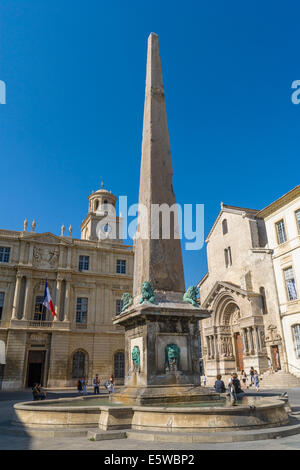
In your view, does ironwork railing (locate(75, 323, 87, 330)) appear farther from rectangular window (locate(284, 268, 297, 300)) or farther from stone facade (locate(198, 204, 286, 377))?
rectangular window (locate(284, 268, 297, 300))

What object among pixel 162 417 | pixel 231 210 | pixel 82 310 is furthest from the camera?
pixel 82 310

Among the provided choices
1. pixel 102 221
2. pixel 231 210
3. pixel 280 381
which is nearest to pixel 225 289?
pixel 231 210

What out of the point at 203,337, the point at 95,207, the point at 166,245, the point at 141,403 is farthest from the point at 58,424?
the point at 95,207

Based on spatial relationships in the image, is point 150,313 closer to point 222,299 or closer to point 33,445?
point 33,445

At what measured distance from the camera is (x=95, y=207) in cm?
4672

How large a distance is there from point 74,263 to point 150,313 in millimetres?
28007

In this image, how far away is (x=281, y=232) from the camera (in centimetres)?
2656

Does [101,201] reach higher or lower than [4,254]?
higher

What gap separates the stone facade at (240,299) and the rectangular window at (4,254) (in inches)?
745

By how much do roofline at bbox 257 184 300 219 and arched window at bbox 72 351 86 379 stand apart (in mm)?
20321

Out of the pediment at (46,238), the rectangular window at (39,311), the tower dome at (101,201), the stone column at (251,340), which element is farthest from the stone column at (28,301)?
the stone column at (251,340)

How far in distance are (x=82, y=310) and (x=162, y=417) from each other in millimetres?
28827

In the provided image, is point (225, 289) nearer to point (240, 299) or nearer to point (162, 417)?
point (240, 299)

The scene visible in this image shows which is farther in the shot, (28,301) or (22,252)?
(22,252)
